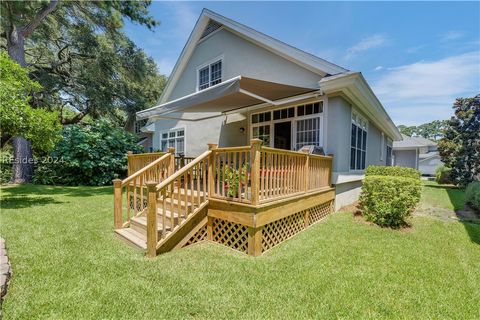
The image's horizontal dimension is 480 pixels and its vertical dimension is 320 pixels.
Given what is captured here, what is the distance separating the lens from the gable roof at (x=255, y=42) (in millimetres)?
6961

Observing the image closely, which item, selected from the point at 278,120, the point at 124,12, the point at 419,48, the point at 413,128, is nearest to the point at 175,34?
the point at 124,12

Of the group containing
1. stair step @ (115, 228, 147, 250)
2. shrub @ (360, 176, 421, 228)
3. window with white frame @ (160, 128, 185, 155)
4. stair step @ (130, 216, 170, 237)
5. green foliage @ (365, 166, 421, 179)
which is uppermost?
window with white frame @ (160, 128, 185, 155)

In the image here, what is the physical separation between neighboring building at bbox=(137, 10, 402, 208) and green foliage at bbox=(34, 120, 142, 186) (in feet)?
12.4

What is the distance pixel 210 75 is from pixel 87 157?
7.46m

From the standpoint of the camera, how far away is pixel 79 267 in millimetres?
3566

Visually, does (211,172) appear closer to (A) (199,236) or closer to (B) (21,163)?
(A) (199,236)

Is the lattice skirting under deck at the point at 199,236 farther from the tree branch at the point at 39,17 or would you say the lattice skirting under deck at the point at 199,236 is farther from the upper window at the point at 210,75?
the tree branch at the point at 39,17

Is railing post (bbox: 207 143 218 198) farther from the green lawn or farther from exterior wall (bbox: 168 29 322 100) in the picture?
exterior wall (bbox: 168 29 322 100)

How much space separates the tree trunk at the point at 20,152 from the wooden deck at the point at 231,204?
11.7m

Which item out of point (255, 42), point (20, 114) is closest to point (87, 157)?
point (20, 114)

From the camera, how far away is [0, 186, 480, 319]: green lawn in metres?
2.71

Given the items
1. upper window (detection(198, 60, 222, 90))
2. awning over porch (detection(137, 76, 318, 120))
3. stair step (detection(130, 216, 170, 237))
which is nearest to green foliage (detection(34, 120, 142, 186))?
upper window (detection(198, 60, 222, 90))

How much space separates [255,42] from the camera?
8.66m

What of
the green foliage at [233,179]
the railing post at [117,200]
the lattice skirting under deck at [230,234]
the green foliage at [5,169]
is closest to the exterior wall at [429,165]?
the lattice skirting under deck at [230,234]
